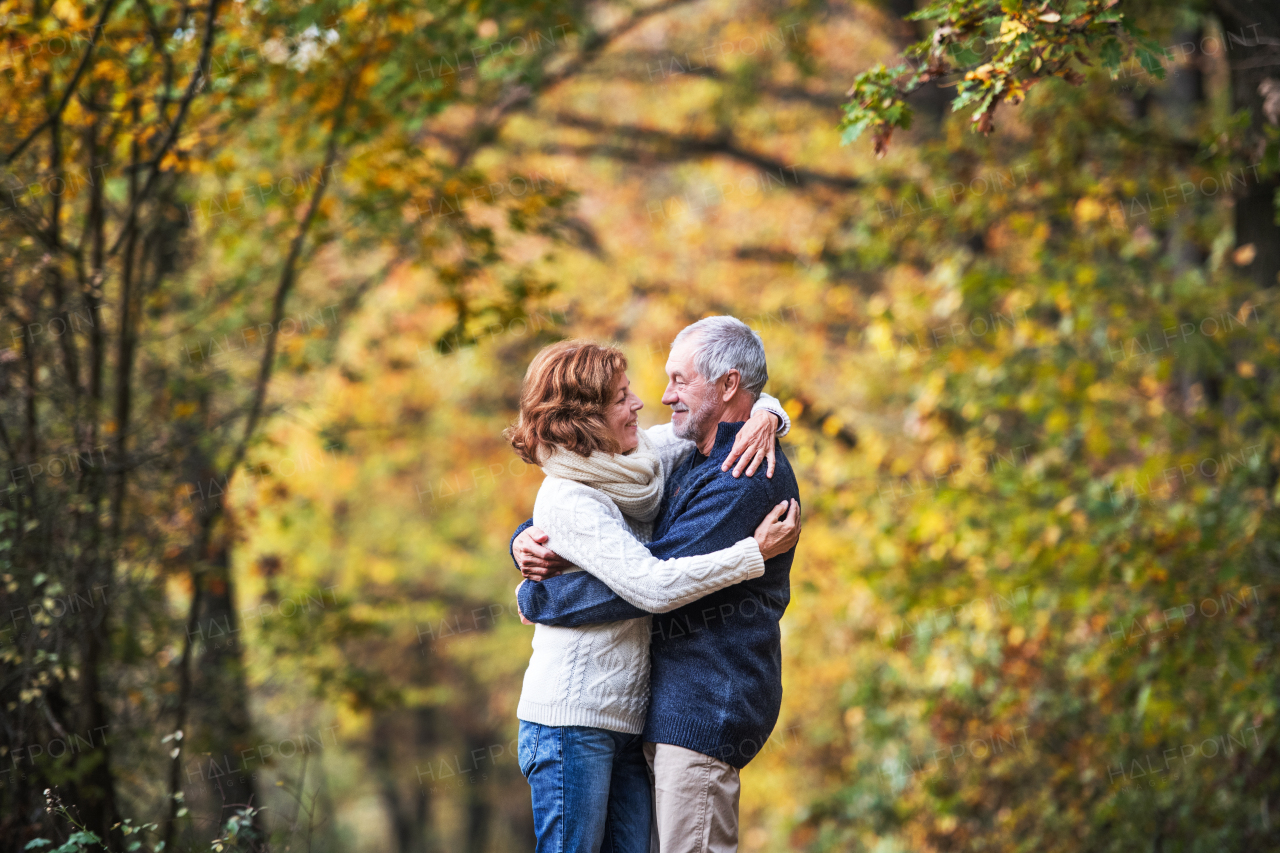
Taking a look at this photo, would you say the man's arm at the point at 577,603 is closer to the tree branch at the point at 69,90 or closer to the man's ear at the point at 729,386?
the man's ear at the point at 729,386

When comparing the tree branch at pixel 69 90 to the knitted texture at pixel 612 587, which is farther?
the tree branch at pixel 69 90

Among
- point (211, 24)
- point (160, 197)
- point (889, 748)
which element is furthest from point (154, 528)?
point (889, 748)

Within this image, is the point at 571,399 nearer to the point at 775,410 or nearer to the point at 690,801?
the point at 775,410

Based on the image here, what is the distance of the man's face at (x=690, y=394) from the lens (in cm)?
264

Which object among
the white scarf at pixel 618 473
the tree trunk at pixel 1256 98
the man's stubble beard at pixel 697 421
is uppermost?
the tree trunk at pixel 1256 98

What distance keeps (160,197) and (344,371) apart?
1.86m

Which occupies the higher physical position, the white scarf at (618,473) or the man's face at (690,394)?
the man's face at (690,394)

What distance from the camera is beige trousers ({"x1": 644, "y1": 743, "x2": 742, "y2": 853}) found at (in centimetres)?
244

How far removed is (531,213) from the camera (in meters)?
5.85

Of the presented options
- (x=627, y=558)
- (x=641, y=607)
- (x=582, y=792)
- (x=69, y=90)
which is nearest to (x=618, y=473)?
(x=627, y=558)

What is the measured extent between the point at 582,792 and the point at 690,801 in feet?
0.84

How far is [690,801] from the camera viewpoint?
8.02 feet

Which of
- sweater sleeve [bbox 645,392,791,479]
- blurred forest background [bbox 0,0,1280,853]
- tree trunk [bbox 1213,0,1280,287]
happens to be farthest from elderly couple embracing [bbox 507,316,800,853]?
tree trunk [bbox 1213,0,1280,287]

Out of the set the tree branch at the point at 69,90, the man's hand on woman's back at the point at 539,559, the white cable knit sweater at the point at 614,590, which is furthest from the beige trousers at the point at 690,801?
the tree branch at the point at 69,90
